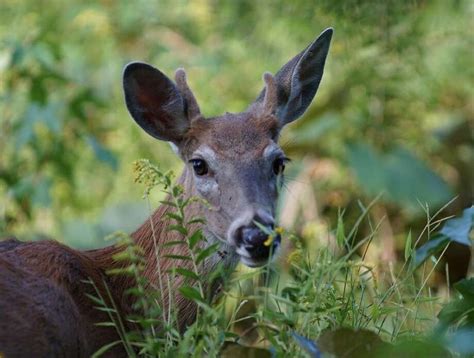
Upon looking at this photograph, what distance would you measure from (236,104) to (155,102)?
476cm

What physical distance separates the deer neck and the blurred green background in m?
3.00

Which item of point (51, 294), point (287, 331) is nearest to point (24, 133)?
point (51, 294)

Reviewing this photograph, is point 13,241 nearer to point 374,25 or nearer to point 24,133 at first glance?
point 24,133

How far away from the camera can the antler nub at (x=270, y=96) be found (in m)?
5.97

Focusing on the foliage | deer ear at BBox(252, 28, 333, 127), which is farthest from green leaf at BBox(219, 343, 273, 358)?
the foliage

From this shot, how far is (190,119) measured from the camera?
5.91 metres

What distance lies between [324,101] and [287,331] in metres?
6.48

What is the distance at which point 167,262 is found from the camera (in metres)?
5.65

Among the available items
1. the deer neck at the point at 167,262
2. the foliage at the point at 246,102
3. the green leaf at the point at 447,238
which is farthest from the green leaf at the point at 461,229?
the foliage at the point at 246,102

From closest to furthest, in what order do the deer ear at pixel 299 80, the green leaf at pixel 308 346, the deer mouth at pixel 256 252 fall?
the green leaf at pixel 308 346, the deer mouth at pixel 256 252, the deer ear at pixel 299 80

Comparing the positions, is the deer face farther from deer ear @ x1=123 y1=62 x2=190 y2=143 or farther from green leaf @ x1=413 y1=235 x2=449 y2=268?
green leaf @ x1=413 y1=235 x2=449 y2=268

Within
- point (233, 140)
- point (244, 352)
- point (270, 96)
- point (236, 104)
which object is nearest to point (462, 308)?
point (244, 352)

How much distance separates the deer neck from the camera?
5.45 m

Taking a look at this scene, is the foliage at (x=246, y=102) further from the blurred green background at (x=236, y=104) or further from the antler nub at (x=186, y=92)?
the antler nub at (x=186, y=92)
